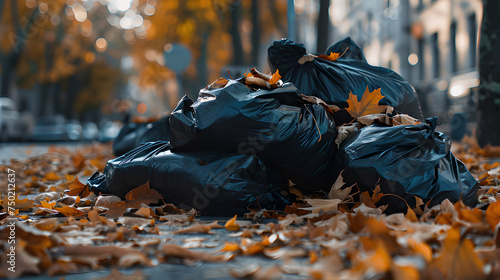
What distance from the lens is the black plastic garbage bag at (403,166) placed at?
2707mm

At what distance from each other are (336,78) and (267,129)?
2.96 feet

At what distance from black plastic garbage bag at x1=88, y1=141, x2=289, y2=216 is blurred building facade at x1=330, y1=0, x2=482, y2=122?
9.24m

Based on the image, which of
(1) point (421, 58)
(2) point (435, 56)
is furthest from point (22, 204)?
(1) point (421, 58)

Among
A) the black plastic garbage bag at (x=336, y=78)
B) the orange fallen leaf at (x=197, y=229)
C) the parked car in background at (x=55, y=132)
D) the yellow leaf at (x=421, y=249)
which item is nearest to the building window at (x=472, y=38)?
the black plastic garbage bag at (x=336, y=78)

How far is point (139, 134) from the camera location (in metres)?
5.73

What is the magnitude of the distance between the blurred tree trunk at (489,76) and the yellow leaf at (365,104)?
4.71 meters

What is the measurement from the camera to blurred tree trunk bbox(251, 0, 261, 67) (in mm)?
14625

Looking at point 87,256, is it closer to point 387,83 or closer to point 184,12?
point 387,83

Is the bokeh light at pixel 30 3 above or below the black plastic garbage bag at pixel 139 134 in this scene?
above

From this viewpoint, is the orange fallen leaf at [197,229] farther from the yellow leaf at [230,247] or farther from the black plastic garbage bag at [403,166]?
the black plastic garbage bag at [403,166]

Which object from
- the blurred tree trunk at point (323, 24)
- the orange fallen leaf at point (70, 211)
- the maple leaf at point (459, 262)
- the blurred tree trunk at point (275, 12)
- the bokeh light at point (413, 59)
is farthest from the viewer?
the bokeh light at point (413, 59)

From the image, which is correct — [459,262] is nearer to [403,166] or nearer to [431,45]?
[403,166]

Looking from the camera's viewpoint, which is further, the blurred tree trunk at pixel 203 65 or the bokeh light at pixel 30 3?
the bokeh light at pixel 30 3

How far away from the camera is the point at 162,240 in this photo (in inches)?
89.3
